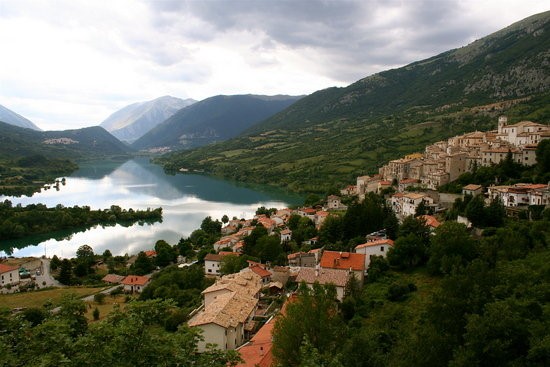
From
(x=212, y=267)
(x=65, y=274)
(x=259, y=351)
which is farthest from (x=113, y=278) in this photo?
(x=259, y=351)

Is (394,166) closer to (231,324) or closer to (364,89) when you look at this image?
(231,324)

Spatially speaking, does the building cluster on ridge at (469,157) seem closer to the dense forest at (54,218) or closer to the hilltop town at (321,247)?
the hilltop town at (321,247)

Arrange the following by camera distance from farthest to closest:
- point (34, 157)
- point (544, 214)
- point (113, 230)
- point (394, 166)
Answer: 1. point (34, 157)
2. point (113, 230)
3. point (394, 166)
4. point (544, 214)

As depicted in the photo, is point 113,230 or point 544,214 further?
point 113,230

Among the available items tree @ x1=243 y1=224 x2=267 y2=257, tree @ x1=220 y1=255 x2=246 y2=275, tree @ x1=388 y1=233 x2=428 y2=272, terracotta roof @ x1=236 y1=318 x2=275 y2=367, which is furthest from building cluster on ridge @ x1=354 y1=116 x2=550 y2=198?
terracotta roof @ x1=236 y1=318 x2=275 y2=367

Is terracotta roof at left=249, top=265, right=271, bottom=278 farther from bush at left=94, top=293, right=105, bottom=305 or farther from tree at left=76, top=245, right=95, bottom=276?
tree at left=76, top=245, right=95, bottom=276

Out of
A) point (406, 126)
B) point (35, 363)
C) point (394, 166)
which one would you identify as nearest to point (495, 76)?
point (406, 126)
